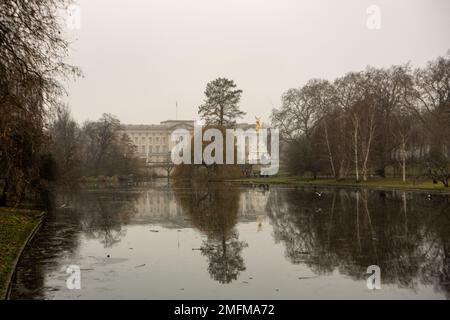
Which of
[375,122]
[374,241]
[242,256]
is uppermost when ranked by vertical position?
[375,122]

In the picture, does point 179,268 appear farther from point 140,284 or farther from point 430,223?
point 430,223

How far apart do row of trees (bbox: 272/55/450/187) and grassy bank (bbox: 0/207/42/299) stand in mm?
37133

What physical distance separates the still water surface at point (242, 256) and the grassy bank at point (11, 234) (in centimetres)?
32

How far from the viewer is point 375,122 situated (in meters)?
56.4

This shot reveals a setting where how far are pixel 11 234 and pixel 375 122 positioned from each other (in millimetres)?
46557

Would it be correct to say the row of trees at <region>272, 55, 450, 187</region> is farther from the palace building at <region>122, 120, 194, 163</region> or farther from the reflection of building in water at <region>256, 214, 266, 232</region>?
the palace building at <region>122, 120, 194, 163</region>

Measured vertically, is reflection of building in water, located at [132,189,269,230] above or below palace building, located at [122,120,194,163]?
below

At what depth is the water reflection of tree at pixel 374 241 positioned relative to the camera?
37.4 feet

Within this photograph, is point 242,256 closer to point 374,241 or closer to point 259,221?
point 374,241

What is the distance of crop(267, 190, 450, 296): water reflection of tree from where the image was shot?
11414mm

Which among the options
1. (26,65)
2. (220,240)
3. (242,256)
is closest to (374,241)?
(242,256)

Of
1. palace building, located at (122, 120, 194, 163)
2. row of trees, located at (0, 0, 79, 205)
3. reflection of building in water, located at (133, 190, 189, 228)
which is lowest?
reflection of building in water, located at (133, 190, 189, 228)

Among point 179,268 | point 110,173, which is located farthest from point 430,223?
point 110,173

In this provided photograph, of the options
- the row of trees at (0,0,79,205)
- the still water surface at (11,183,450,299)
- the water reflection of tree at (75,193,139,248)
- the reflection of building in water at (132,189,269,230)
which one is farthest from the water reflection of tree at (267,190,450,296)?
the row of trees at (0,0,79,205)
